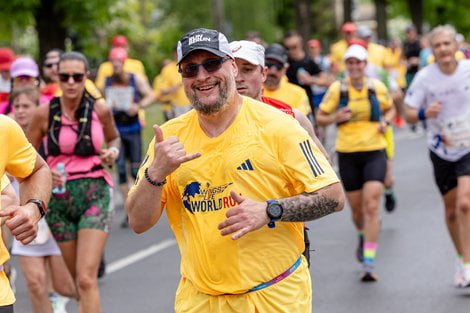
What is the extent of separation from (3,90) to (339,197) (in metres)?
8.22

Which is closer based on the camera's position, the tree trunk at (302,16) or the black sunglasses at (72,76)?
the black sunglasses at (72,76)

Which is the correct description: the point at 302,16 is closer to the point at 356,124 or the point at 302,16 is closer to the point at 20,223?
the point at 356,124

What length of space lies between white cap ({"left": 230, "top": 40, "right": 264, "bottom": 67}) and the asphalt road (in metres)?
2.77

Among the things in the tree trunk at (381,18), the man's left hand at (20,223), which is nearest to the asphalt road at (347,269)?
the man's left hand at (20,223)

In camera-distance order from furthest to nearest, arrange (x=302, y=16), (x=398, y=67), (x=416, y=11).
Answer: (x=416, y=11) → (x=302, y=16) → (x=398, y=67)

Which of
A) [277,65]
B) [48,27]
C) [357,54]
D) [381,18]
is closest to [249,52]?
[277,65]

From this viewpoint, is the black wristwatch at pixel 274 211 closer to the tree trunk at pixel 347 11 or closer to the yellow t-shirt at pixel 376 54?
the yellow t-shirt at pixel 376 54

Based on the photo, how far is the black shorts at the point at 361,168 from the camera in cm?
1058

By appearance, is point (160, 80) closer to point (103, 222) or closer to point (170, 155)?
point (103, 222)

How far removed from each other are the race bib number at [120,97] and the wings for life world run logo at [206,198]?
922 cm

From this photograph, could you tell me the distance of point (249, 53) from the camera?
671 centimetres

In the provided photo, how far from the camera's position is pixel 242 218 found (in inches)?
184

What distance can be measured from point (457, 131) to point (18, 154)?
5.06 m

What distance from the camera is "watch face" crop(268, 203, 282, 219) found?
15.7ft
